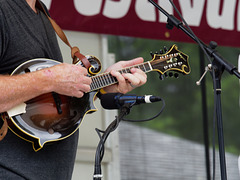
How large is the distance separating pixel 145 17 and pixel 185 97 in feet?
2.95

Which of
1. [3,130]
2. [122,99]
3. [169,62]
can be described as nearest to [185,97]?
[169,62]

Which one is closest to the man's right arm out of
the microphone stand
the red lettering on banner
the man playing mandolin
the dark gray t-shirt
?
the man playing mandolin

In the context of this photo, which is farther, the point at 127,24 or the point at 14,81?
the point at 127,24

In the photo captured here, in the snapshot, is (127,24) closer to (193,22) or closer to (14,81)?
(193,22)

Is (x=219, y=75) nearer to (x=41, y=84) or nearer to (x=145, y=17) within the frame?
(x=41, y=84)

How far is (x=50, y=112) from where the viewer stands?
77.6 inches

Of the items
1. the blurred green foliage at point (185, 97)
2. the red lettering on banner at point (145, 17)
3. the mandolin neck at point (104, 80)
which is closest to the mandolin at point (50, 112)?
the mandolin neck at point (104, 80)

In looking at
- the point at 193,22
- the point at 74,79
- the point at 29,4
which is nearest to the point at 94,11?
the point at 193,22

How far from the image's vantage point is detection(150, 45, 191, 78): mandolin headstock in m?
2.36

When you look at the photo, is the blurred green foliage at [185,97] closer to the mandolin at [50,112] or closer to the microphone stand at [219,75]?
the mandolin at [50,112]

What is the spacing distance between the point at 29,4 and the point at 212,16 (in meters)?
1.80

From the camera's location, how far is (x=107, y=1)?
3.19m

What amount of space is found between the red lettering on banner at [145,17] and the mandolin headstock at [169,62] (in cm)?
88

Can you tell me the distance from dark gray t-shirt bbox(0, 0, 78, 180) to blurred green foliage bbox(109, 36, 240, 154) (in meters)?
1.51
